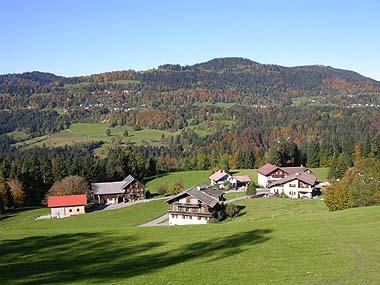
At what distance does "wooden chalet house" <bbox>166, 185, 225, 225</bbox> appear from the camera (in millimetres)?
64938

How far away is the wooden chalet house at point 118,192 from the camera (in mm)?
93000

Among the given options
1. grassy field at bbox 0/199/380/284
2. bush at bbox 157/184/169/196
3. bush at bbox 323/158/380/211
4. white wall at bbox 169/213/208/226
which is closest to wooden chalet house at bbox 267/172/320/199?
bush at bbox 157/184/169/196

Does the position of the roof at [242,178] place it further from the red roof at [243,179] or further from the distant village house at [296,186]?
the distant village house at [296,186]

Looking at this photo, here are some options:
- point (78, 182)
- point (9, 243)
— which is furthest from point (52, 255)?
point (78, 182)

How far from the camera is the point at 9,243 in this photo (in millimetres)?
33219

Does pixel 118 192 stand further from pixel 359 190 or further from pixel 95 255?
pixel 95 255

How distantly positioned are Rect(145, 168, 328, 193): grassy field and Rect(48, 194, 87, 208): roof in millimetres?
24296

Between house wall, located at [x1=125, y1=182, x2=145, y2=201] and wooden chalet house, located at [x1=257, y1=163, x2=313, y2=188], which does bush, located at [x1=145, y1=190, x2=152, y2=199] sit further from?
wooden chalet house, located at [x1=257, y1=163, x2=313, y2=188]

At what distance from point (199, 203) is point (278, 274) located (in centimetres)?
4361

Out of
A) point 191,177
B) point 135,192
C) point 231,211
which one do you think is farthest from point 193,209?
point 191,177

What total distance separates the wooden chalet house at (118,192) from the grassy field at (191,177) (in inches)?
283

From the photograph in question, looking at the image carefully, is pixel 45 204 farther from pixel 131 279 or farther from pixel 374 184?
pixel 131 279

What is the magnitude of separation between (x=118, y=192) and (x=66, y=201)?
17112mm

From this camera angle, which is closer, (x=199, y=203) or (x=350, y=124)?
(x=199, y=203)
